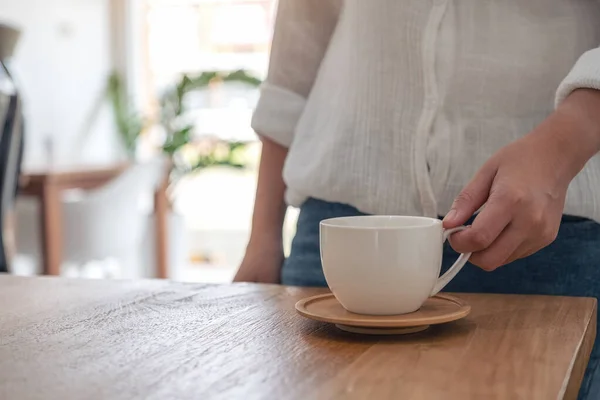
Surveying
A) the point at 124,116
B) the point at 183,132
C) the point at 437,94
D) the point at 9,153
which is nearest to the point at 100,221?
the point at 183,132

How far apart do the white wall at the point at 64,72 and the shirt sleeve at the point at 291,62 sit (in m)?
3.33

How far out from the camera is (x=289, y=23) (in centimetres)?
94

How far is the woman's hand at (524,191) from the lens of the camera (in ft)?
1.85

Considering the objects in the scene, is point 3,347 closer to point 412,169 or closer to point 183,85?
point 412,169

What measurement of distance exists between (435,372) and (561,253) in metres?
0.37

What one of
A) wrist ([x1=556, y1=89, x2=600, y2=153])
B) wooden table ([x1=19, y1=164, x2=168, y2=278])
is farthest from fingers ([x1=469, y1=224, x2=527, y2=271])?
wooden table ([x1=19, y1=164, x2=168, y2=278])

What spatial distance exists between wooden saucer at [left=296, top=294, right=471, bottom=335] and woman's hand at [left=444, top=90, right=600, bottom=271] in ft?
0.15

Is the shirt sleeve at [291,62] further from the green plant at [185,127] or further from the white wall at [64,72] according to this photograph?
the white wall at [64,72]

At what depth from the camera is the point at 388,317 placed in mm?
540

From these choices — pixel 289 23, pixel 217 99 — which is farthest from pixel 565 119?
pixel 217 99

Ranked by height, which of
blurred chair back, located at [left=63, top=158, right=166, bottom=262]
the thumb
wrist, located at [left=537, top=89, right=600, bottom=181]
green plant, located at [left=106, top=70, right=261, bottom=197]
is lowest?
blurred chair back, located at [left=63, top=158, right=166, bottom=262]

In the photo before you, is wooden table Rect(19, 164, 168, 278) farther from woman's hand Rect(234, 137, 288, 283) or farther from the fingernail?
the fingernail

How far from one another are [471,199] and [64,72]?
427 cm

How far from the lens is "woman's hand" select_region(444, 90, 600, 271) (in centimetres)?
56
